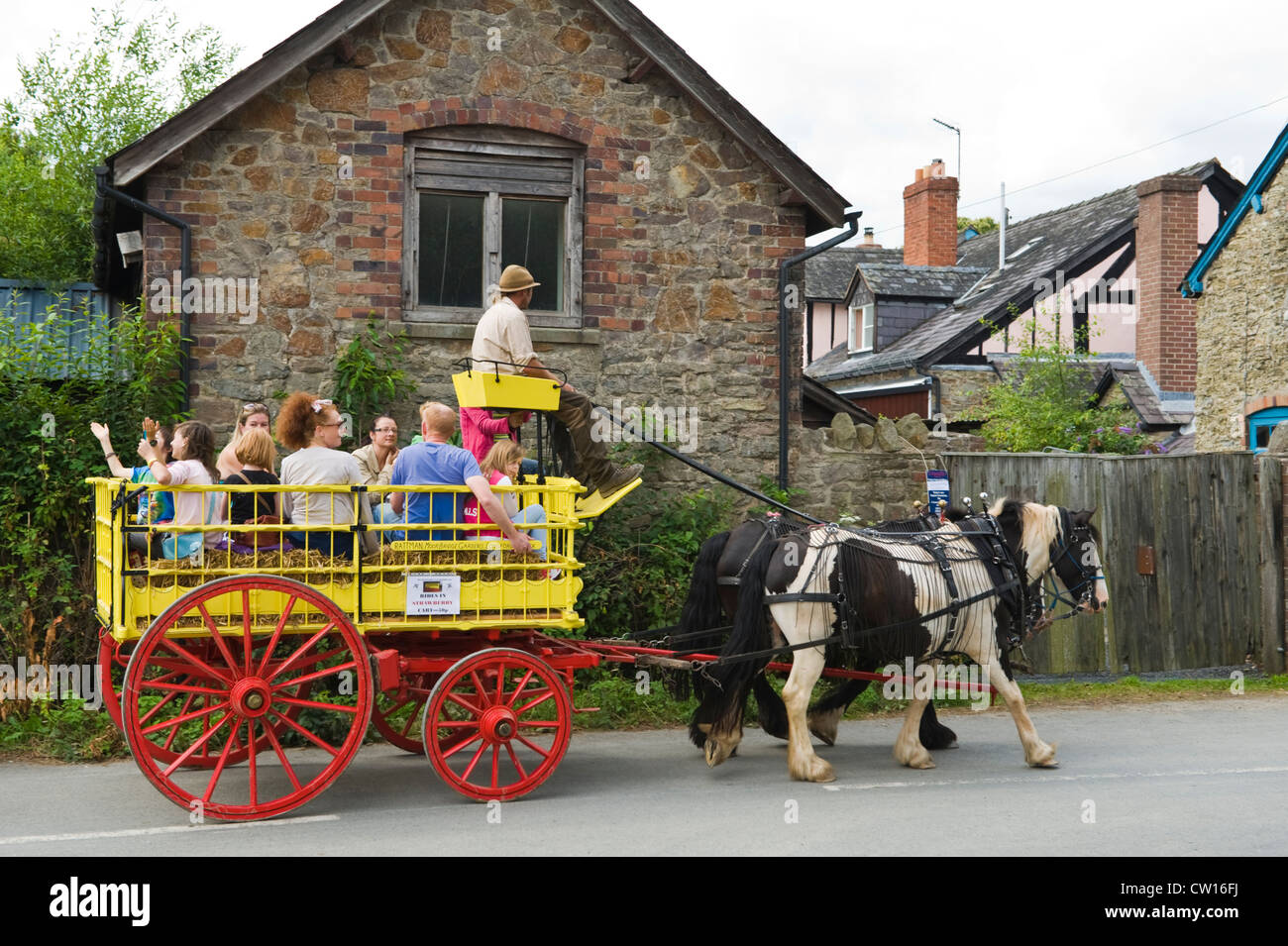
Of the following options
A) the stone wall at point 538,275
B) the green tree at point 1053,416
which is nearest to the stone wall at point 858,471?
the stone wall at point 538,275

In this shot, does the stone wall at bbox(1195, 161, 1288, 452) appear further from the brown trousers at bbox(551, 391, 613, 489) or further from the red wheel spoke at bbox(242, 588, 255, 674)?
the red wheel spoke at bbox(242, 588, 255, 674)

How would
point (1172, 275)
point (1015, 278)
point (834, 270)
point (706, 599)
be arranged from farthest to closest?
point (834, 270) < point (1015, 278) < point (1172, 275) < point (706, 599)

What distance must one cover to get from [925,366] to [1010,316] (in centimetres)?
197

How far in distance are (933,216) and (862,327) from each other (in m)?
4.64

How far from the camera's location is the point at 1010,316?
24.8m

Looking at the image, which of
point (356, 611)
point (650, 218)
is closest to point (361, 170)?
point (650, 218)

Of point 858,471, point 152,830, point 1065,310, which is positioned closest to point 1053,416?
point 1065,310

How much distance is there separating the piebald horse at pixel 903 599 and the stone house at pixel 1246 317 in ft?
42.1

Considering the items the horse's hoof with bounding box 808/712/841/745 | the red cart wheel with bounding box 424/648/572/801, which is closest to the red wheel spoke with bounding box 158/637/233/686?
the red cart wheel with bounding box 424/648/572/801

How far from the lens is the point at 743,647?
7.29 metres

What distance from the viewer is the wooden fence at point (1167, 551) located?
11.5 m

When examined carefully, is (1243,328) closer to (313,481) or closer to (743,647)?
(743,647)

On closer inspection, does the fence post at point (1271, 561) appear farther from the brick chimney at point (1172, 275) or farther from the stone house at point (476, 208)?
the brick chimney at point (1172, 275)

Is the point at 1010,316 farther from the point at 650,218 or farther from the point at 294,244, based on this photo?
the point at 294,244
